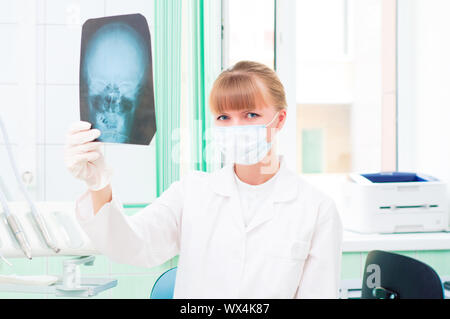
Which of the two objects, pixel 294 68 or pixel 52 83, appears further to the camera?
pixel 294 68

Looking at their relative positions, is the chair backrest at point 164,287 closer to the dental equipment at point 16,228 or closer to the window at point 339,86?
the dental equipment at point 16,228

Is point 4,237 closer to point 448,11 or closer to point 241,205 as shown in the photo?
point 241,205

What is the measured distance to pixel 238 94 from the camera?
114 centimetres

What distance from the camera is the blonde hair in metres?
1.15

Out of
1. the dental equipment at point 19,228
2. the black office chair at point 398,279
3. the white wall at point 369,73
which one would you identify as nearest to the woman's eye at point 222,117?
the dental equipment at point 19,228

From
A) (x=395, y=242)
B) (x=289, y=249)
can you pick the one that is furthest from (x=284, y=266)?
(x=395, y=242)

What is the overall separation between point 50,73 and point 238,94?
1.17 meters

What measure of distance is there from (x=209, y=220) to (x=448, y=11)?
1.88m

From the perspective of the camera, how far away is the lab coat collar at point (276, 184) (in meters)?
1.20

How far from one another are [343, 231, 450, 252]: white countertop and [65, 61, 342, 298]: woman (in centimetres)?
97

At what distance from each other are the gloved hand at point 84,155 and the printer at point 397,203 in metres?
1.51

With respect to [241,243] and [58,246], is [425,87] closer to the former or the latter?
[241,243]

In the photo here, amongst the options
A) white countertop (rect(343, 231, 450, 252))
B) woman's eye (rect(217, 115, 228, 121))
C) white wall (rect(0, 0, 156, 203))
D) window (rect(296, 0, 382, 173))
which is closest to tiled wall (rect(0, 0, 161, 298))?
white wall (rect(0, 0, 156, 203))

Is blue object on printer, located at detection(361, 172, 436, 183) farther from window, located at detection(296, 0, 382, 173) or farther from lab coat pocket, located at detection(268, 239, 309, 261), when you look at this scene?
lab coat pocket, located at detection(268, 239, 309, 261)
